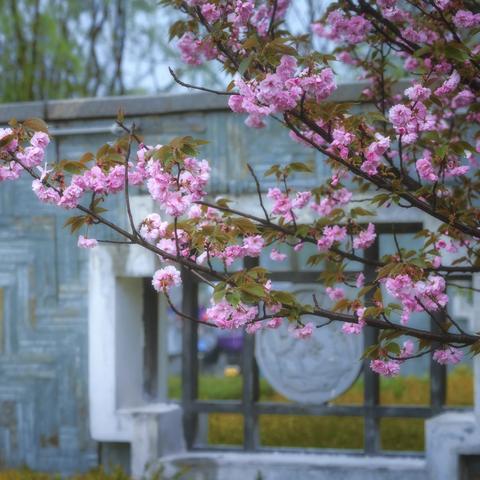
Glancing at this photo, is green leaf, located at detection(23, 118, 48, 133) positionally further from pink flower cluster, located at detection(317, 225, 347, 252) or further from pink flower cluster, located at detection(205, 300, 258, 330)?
pink flower cluster, located at detection(317, 225, 347, 252)

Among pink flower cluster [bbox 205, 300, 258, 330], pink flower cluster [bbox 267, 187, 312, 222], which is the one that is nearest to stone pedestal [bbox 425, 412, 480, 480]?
pink flower cluster [bbox 267, 187, 312, 222]

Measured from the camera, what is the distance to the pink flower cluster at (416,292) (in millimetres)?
3885

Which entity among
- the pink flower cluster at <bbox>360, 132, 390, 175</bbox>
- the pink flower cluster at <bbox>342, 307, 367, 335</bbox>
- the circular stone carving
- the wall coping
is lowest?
the circular stone carving

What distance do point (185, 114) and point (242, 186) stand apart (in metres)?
0.61

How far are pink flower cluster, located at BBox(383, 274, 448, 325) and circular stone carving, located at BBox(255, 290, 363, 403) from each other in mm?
2280

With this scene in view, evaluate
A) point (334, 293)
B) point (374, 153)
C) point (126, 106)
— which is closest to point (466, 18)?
point (374, 153)

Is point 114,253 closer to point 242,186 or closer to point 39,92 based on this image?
point 242,186

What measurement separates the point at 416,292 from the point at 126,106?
10.8 ft

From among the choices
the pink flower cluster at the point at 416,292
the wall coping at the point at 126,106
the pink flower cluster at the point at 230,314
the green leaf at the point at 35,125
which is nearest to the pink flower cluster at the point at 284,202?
the pink flower cluster at the point at 416,292

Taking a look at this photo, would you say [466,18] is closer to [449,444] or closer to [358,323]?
[358,323]

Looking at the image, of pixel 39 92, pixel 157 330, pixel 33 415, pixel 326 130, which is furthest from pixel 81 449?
pixel 39 92

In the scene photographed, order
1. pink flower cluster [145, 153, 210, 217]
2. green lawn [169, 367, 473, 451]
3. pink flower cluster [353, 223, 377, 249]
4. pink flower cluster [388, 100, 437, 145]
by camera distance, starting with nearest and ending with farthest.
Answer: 1. pink flower cluster [145, 153, 210, 217]
2. pink flower cluster [388, 100, 437, 145]
3. pink flower cluster [353, 223, 377, 249]
4. green lawn [169, 367, 473, 451]

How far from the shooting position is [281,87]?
12.3 ft

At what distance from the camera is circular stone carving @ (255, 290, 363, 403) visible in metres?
6.67
